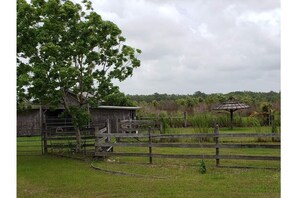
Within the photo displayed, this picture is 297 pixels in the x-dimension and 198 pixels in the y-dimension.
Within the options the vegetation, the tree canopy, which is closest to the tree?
the tree canopy

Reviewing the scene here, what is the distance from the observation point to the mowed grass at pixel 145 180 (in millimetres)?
7523

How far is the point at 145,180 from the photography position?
888cm

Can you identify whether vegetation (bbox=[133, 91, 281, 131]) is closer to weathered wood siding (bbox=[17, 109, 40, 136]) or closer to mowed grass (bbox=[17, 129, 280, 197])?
mowed grass (bbox=[17, 129, 280, 197])

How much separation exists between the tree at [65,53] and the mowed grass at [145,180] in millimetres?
2638

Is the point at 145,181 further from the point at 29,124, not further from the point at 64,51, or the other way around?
the point at 29,124

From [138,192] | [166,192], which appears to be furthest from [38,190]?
[166,192]

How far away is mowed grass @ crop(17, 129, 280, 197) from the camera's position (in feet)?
24.7

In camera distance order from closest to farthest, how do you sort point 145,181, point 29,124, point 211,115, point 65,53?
point 145,181 < point 65,53 < point 29,124 < point 211,115

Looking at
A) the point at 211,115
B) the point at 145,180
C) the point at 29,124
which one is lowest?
the point at 145,180

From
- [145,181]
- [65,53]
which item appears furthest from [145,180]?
[65,53]

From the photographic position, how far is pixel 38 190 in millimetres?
8164

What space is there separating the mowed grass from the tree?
2.64m

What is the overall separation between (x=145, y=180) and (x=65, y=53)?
672 centimetres
